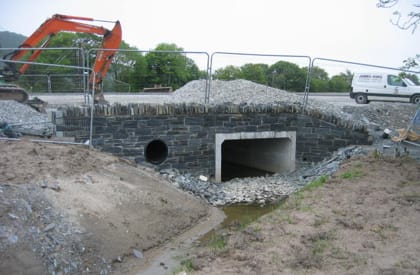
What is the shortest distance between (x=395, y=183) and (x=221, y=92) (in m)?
8.42

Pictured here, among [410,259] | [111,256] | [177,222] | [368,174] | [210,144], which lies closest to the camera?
[410,259]

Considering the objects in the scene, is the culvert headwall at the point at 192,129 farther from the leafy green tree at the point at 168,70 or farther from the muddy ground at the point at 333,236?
the leafy green tree at the point at 168,70

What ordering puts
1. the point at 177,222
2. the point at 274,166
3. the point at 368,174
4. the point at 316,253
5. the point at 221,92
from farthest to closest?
the point at 221,92 < the point at 274,166 < the point at 368,174 < the point at 177,222 < the point at 316,253

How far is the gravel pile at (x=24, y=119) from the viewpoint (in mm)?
9484

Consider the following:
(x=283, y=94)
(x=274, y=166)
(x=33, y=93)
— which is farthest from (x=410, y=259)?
(x=33, y=93)

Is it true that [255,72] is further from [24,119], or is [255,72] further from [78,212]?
[78,212]

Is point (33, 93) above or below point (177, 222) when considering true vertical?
above

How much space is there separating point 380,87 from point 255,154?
22.2ft

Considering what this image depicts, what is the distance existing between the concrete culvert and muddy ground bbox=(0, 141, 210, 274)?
175cm

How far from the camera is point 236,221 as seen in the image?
780cm

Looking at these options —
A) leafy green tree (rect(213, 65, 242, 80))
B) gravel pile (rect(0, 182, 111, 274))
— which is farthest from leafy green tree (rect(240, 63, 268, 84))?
gravel pile (rect(0, 182, 111, 274))

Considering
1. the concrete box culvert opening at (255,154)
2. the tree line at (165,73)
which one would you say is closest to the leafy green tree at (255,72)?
the tree line at (165,73)

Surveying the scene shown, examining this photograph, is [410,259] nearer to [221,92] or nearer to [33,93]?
[221,92]

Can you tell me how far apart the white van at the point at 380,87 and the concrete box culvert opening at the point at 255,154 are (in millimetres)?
6129
